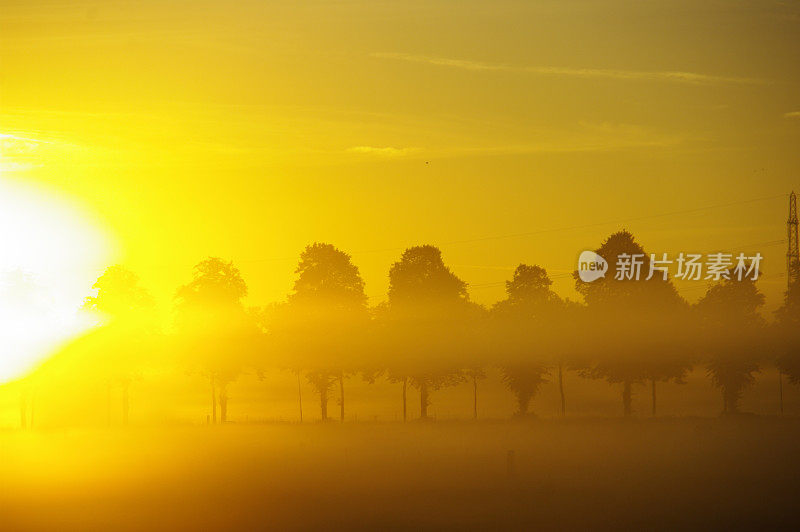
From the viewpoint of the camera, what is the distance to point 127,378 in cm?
9569

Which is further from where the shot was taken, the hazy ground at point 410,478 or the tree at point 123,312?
the tree at point 123,312

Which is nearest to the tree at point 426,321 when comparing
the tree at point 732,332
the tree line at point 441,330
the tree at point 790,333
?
the tree line at point 441,330

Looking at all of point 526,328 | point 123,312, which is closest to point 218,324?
point 123,312

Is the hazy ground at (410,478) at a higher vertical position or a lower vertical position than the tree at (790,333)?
lower

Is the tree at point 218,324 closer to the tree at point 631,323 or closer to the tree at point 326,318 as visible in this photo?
the tree at point 326,318

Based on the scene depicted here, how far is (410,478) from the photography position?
52.3 metres

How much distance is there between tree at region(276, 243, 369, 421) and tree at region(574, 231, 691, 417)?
65.6ft

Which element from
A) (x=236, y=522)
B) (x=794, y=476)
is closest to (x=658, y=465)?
(x=794, y=476)

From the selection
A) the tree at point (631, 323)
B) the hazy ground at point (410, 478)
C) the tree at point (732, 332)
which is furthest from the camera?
the tree at point (732, 332)

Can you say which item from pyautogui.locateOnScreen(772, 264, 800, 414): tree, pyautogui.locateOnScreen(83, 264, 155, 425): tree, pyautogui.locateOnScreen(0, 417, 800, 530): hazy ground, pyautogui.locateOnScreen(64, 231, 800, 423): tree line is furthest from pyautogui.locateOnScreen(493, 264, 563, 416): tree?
pyautogui.locateOnScreen(83, 264, 155, 425): tree

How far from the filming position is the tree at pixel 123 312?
9425cm

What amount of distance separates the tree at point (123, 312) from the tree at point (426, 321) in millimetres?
23114

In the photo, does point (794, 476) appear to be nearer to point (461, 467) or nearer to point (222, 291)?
point (461, 467)

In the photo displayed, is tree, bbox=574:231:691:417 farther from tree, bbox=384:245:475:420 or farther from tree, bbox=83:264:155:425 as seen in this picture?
tree, bbox=83:264:155:425
